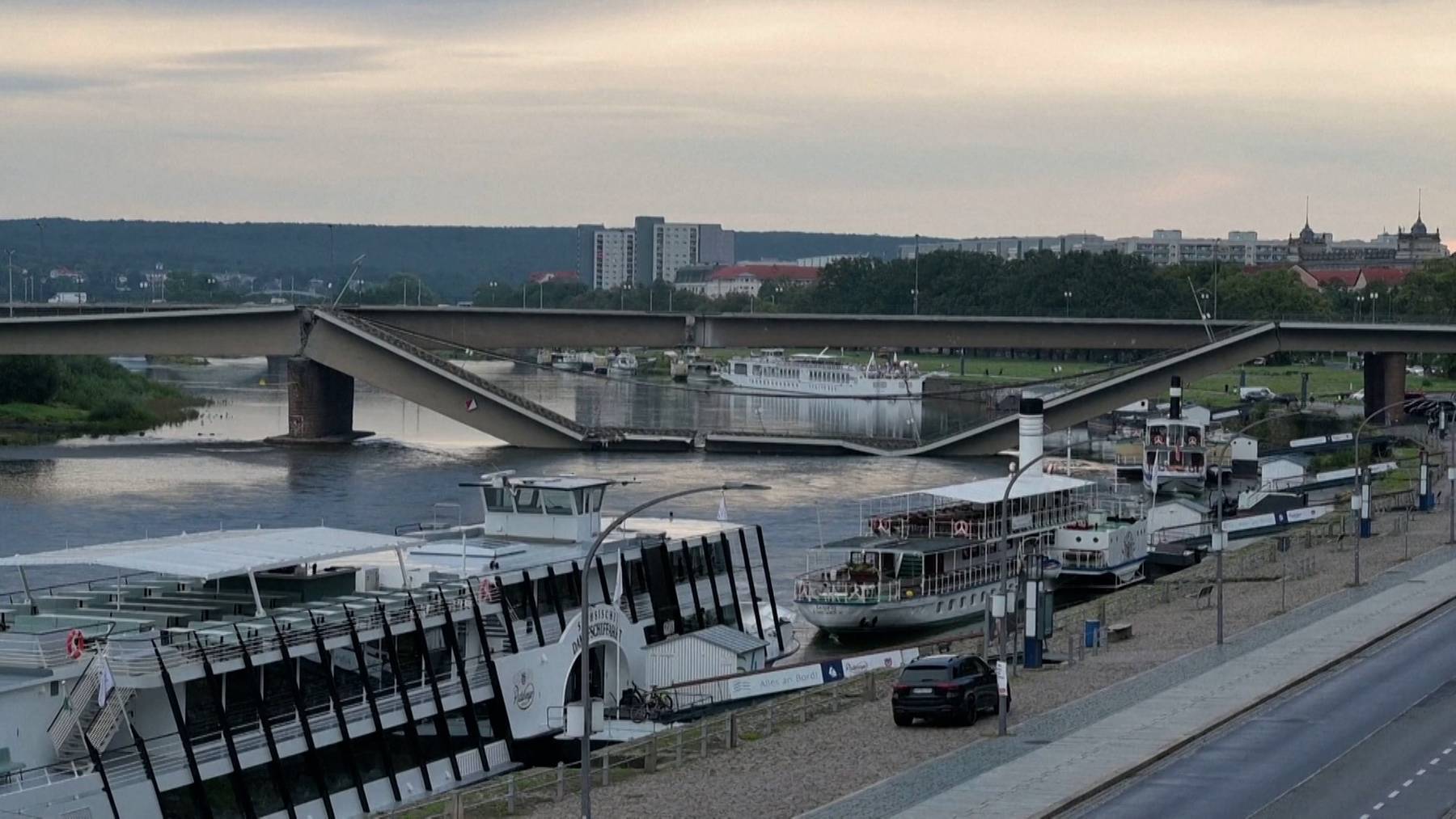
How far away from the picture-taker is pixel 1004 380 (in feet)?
633

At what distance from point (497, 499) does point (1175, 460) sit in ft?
191

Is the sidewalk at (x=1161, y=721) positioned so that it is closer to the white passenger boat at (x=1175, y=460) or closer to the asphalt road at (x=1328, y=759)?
the asphalt road at (x=1328, y=759)

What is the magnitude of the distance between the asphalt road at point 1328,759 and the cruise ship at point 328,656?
1013 cm

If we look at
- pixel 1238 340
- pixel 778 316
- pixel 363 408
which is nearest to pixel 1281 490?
pixel 1238 340

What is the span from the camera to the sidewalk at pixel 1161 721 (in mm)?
32156

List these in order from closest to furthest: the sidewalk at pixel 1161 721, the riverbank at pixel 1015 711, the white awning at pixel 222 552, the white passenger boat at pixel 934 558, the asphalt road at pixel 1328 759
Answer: the asphalt road at pixel 1328 759, the sidewalk at pixel 1161 721, the riverbank at pixel 1015 711, the white awning at pixel 222 552, the white passenger boat at pixel 934 558

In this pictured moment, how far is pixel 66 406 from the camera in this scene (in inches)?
5330

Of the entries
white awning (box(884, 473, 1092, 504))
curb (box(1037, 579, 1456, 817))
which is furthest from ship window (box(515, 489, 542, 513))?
curb (box(1037, 579, 1456, 817))

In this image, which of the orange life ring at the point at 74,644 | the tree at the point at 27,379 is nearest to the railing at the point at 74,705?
the orange life ring at the point at 74,644

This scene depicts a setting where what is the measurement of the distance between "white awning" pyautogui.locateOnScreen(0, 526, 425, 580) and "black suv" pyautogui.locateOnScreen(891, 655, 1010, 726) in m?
→ 10.6

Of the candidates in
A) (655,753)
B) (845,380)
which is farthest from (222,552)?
(845,380)

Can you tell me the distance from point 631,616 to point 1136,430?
9824 cm

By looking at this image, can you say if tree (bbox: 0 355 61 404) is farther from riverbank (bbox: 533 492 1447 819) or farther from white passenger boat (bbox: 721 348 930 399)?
riverbank (bbox: 533 492 1447 819)

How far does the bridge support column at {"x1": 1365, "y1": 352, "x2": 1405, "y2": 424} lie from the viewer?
452 feet
